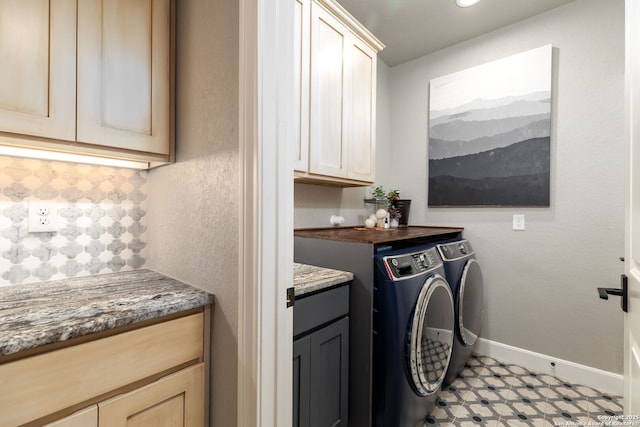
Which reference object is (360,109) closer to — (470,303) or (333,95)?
(333,95)

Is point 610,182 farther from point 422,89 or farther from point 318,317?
point 318,317

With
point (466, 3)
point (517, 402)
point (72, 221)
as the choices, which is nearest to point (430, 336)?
point (517, 402)

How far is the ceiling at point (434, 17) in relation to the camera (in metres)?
1.97

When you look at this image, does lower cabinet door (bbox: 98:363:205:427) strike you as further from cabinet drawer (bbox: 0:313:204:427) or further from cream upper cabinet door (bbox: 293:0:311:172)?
cream upper cabinet door (bbox: 293:0:311:172)

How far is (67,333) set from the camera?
2.17 feet

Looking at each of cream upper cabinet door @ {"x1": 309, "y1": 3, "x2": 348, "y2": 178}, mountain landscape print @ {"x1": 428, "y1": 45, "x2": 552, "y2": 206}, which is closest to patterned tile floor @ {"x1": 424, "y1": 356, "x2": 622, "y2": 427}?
mountain landscape print @ {"x1": 428, "y1": 45, "x2": 552, "y2": 206}

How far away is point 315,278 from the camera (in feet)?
4.06

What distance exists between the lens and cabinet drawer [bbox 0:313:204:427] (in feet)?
2.03

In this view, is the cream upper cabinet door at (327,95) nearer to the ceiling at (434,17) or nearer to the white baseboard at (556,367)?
the ceiling at (434,17)

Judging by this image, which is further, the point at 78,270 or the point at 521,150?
the point at 521,150

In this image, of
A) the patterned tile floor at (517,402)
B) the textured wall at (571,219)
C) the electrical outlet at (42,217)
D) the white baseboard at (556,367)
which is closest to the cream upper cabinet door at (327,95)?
the electrical outlet at (42,217)

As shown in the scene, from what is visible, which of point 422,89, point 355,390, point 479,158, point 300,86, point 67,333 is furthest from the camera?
point 422,89

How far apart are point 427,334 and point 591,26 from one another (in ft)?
7.61

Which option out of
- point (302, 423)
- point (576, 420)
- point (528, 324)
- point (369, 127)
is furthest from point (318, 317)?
point (528, 324)
